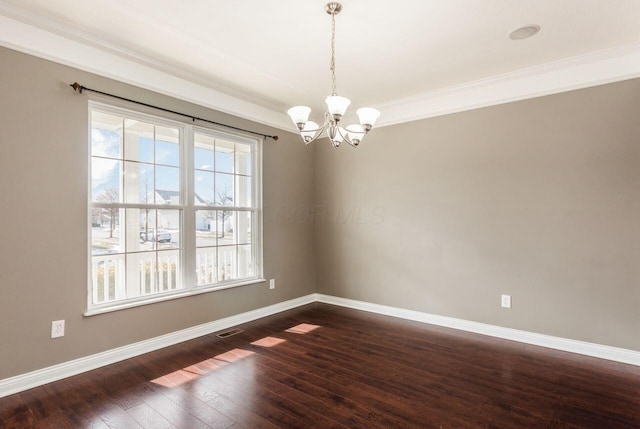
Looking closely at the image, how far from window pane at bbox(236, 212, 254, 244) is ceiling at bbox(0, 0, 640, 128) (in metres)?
1.30

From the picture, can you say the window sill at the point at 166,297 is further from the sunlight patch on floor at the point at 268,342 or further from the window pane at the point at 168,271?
the sunlight patch on floor at the point at 268,342

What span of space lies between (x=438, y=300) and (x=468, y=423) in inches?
78.9

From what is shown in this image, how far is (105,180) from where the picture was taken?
3035mm

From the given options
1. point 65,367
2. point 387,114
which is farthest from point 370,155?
point 65,367

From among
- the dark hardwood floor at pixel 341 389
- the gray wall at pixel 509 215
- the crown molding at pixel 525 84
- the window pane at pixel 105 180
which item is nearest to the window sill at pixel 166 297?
the dark hardwood floor at pixel 341 389

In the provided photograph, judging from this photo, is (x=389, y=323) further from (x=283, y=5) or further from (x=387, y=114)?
(x=283, y=5)

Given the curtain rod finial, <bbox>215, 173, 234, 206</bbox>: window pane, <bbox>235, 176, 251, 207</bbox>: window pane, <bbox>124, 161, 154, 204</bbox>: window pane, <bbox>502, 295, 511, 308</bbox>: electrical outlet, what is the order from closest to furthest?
the curtain rod finial
<bbox>124, 161, 154, 204</bbox>: window pane
<bbox>502, 295, 511, 308</bbox>: electrical outlet
<bbox>215, 173, 234, 206</bbox>: window pane
<bbox>235, 176, 251, 207</bbox>: window pane

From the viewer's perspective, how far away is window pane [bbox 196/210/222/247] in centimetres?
376

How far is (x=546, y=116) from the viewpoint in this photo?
3373 mm

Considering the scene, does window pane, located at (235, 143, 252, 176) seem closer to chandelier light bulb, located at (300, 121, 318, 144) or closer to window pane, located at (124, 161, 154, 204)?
window pane, located at (124, 161, 154, 204)

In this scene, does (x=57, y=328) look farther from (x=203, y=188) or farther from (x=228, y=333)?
(x=203, y=188)

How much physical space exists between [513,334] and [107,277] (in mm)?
4017

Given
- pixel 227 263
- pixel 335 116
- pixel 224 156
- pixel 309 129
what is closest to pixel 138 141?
pixel 224 156

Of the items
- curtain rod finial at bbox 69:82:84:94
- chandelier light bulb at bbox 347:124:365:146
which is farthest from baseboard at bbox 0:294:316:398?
chandelier light bulb at bbox 347:124:365:146
